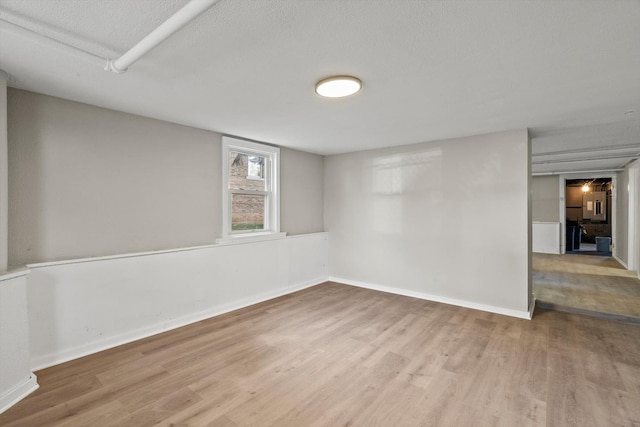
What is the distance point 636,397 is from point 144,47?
3979 millimetres

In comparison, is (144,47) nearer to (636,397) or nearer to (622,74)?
(622,74)

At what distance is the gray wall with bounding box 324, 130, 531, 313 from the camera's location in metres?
3.69

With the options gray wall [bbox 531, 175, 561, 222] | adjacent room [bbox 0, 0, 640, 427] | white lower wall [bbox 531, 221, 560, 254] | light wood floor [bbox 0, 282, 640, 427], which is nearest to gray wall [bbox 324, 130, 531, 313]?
adjacent room [bbox 0, 0, 640, 427]

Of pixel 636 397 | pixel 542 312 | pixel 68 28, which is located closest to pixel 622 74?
pixel 636 397

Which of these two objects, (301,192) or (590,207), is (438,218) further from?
(590,207)

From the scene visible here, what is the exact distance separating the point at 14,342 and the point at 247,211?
8.90 ft

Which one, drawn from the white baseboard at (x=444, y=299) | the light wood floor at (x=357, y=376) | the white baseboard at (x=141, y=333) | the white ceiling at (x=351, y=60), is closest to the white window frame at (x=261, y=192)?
the white ceiling at (x=351, y=60)

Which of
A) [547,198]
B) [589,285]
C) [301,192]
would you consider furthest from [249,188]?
[547,198]

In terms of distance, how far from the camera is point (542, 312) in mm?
3799

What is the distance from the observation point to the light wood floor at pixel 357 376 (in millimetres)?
1905

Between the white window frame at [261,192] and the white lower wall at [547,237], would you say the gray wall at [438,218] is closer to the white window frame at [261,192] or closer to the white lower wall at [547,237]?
the white window frame at [261,192]

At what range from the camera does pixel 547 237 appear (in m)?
8.40

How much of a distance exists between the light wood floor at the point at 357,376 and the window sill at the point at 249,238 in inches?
39.2

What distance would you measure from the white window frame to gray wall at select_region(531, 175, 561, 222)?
825 cm
